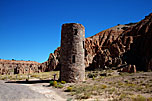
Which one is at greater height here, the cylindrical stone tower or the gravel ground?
the cylindrical stone tower

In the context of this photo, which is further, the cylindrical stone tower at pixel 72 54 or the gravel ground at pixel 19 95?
the cylindrical stone tower at pixel 72 54

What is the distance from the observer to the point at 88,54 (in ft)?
189

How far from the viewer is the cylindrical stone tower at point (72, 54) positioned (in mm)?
16459

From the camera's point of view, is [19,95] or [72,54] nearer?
[19,95]

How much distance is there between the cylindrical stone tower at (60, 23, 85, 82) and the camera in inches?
648

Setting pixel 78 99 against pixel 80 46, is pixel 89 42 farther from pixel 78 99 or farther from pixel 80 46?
pixel 78 99

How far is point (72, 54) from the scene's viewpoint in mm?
16875

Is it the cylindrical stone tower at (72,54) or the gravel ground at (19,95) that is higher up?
the cylindrical stone tower at (72,54)

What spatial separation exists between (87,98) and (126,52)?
38.1m

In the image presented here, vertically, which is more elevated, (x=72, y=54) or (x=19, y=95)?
(x=72, y=54)

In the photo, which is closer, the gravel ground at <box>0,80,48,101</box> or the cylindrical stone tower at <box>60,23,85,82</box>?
the gravel ground at <box>0,80,48,101</box>

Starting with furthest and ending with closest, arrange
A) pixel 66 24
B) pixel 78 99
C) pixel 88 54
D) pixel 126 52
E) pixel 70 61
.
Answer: pixel 88 54 < pixel 126 52 < pixel 66 24 < pixel 70 61 < pixel 78 99

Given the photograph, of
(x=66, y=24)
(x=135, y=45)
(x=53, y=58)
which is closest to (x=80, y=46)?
(x=66, y=24)

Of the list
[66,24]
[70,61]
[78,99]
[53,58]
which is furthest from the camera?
[53,58]
